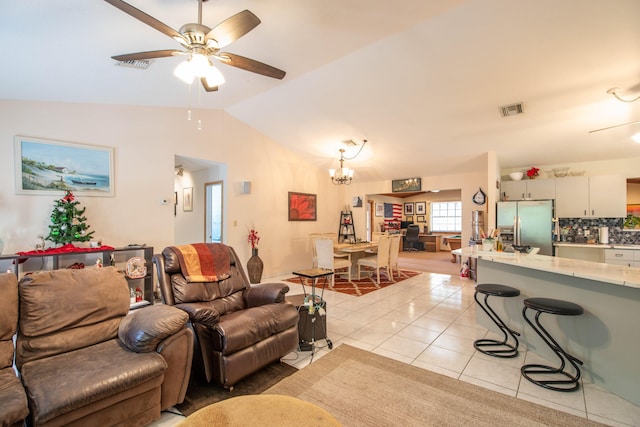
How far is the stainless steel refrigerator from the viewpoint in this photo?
5.01 meters

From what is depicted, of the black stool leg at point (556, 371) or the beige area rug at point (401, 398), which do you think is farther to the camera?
the black stool leg at point (556, 371)

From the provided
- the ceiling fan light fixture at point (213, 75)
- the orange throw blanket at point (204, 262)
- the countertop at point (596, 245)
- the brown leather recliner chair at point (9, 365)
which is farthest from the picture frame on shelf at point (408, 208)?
the brown leather recliner chair at point (9, 365)

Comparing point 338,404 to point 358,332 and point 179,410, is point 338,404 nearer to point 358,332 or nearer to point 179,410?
point 179,410

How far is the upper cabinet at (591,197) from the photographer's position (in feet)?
15.9

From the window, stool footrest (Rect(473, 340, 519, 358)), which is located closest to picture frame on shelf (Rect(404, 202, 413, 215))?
the window

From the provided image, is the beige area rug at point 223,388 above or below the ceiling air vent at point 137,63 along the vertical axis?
below

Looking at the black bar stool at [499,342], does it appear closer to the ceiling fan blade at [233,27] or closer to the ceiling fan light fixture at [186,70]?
the ceiling fan blade at [233,27]

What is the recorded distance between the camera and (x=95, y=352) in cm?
181

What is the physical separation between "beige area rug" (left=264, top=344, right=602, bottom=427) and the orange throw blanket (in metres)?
1.16

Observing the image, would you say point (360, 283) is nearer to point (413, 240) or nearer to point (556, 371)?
point (556, 371)

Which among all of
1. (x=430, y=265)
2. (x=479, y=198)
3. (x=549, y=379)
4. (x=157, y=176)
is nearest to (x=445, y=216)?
(x=430, y=265)

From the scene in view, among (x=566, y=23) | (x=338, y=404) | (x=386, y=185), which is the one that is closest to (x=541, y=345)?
(x=338, y=404)

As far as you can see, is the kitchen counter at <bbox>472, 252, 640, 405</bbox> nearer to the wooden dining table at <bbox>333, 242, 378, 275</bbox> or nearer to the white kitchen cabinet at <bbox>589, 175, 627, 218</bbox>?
the wooden dining table at <bbox>333, 242, 378, 275</bbox>

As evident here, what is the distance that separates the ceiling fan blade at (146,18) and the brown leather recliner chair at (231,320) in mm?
1753
